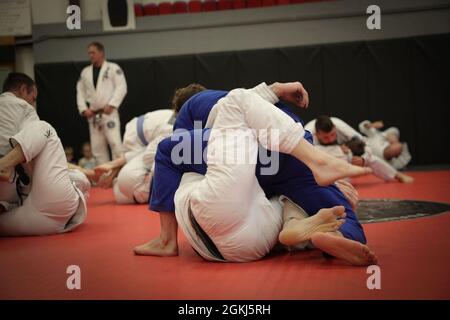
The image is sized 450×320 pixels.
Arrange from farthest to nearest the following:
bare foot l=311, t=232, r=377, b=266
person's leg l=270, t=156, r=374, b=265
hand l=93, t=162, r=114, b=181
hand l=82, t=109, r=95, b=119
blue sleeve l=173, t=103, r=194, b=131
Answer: hand l=82, t=109, r=95, b=119
hand l=93, t=162, r=114, b=181
blue sleeve l=173, t=103, r=194, b=131
person's leg l=270, t=156, r=374, b=265
bare foot l=311, t=232, r=377, b=266

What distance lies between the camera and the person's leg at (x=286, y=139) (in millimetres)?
2305

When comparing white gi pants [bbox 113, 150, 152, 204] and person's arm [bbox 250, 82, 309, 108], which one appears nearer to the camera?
person's arm [bbox 250, 82, 309, 108]

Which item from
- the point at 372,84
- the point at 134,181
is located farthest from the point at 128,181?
the point at 372,84

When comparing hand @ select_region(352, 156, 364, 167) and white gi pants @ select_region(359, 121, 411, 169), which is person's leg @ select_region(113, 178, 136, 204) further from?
white gi pants @ select_region(359, 121, 411, 169)

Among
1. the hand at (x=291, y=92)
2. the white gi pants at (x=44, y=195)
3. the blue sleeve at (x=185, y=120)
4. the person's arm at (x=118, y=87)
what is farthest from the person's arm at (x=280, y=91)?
the person's arm at (x=118, y=87)

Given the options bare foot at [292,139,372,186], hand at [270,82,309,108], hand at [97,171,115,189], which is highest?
hand at [270,82,309,108]

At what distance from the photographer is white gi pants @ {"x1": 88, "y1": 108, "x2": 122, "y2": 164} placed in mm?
6762

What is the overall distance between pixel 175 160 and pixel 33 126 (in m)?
1.08

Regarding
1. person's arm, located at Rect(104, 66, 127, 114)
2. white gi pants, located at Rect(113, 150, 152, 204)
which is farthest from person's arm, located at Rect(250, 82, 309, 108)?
person's arm, located at Rect(104, 66, 127, 114)

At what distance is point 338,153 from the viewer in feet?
17.6

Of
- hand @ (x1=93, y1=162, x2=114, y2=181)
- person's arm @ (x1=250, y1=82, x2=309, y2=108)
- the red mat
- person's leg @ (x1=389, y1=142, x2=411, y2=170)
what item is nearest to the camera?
the red mat

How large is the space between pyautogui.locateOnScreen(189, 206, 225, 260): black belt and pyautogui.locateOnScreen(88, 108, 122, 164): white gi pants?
435 centimetres

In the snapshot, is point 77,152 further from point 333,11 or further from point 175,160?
point 175,160
